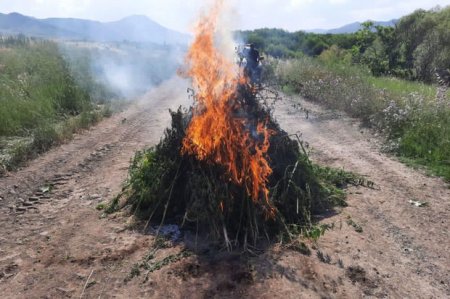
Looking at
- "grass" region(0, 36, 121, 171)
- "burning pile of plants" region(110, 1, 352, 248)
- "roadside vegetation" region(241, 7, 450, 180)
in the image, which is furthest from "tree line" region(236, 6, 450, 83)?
"burning pile of plants" region(110, 1, 352, 248)

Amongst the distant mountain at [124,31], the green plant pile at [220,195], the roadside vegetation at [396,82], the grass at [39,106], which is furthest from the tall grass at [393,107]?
the grass at [39,106]

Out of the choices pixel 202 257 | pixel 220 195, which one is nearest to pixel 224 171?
pixel 220 195

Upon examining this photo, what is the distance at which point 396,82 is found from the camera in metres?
14.9

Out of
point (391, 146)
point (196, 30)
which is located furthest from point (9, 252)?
point (391, 146)

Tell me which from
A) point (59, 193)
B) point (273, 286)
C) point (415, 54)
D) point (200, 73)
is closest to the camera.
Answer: point (273, 286)

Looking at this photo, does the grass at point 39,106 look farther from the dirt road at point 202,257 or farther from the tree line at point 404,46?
the tree line at point 404,46

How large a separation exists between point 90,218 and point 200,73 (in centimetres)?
237

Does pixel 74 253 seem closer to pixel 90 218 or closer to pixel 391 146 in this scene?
pixel 90 218

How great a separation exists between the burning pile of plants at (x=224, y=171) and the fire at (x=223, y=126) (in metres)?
0.01

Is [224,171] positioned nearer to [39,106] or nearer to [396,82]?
[39,106]

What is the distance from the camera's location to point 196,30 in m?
5.04

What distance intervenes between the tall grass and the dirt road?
109 centimetres

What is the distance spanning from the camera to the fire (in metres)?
4.61

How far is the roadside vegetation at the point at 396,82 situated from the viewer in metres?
8.20
